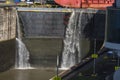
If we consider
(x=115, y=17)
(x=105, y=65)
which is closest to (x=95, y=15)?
(x=105, y=65)

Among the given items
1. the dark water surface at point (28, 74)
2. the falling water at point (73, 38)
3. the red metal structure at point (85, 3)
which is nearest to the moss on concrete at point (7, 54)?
the dark water surface at point (28, 74)

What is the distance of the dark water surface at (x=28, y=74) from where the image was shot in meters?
37.2

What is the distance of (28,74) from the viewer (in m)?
38.6

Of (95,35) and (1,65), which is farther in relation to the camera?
(95,35)

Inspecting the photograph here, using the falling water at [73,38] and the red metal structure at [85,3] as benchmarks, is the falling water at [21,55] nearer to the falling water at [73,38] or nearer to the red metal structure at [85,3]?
the falling water at [73,38]

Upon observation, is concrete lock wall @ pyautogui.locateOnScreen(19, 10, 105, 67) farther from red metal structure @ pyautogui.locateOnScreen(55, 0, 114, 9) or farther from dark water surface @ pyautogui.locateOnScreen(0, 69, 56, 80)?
red metal structure @ pyautogui.locateOnScreen(55, 0, 114, 9)

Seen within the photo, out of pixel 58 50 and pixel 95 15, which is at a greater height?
pixel 95 15

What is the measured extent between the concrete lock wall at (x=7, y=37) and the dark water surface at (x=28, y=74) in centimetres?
76

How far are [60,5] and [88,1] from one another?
299 centimetres

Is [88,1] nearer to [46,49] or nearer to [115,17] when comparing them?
[46,49]

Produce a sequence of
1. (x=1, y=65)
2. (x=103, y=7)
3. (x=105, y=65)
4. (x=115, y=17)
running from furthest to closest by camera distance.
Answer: (x=103, y=7) < (x=1, y=65) < (x=105, y=65) < (x=115, y=17)

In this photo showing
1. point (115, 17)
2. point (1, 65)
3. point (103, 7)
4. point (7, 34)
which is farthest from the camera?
point (103, 7)

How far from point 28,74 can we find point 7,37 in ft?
13.8

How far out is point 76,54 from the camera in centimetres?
4303
